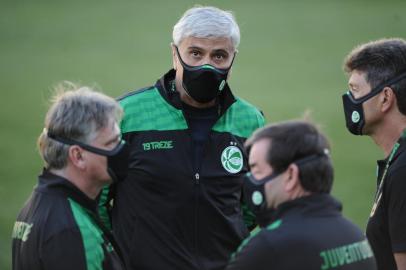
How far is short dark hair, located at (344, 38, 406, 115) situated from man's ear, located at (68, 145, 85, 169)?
1.79 metres

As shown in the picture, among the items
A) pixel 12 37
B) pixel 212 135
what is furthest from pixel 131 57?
pixel 212 135

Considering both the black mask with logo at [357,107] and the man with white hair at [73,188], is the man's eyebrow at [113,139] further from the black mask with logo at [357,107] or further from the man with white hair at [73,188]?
the black mask with logo at [357,107]

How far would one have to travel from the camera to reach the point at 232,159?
181 inches

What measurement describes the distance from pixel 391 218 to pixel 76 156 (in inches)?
64.3

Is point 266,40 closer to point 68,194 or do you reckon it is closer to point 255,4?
point 255,4

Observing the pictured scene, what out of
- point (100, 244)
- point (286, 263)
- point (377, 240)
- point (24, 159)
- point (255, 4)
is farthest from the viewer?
point (255, 4)

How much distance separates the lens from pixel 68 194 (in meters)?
3.58

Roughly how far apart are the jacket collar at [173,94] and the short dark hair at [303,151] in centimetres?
135

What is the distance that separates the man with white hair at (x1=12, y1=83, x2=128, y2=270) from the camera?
3420mm

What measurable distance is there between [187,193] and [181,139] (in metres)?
0.32

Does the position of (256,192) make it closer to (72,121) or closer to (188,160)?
(72,121)

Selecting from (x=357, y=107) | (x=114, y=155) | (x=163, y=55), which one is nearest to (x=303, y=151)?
(x=114, y=155)

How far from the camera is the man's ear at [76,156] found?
363cm

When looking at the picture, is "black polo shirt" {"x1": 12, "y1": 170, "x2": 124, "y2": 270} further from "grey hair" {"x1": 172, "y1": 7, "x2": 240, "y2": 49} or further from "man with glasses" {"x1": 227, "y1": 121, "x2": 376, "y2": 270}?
"grey hair" {"x1": 172, "y1": 7, "x2": 240, "y2": 49}
